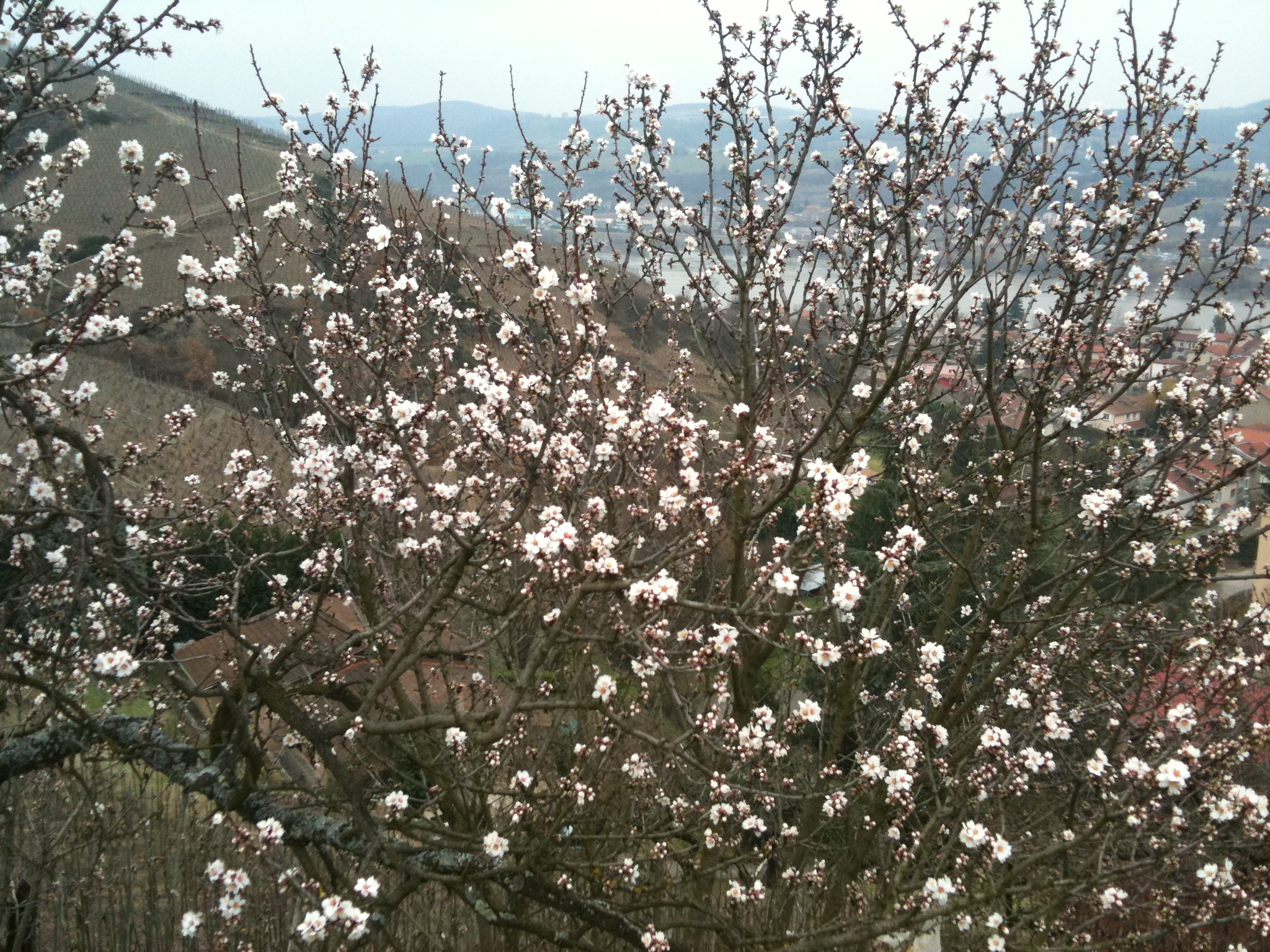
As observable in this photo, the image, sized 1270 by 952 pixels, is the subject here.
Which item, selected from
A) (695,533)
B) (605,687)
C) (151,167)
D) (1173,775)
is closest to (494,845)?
(605,687)

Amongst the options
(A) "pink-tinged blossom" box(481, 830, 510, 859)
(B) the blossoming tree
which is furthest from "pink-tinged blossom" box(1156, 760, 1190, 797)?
(A) "pink-tinged blossom" box(481, 830, 510, 859)

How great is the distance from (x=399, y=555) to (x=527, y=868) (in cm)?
257

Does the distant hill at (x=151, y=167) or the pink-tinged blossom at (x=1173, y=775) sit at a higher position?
the distant hill at (x=151, y=167)

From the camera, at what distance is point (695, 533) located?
3834 millimetres

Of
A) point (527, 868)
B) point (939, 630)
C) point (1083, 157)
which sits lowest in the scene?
point (527, 868)

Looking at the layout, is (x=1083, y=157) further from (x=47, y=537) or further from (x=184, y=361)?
(x=184, y=361)

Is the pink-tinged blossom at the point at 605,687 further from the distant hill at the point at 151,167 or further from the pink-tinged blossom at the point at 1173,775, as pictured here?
the distant hill at the point at 151,167

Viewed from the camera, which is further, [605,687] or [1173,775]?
[605,687]

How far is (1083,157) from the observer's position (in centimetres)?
746

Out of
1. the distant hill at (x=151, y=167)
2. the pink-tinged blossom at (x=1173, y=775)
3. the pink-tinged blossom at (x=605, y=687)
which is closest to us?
the pink-tinged blossom at (x=1173, y=775)

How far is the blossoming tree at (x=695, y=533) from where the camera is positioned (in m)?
4.17

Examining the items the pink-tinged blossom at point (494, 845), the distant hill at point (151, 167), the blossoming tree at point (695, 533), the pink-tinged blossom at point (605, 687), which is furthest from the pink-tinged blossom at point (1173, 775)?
the distant hill at point (151, 167)

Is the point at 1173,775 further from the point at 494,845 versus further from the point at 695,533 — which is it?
the point at 494,845

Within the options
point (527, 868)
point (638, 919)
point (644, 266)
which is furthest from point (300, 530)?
point (644, 266)
